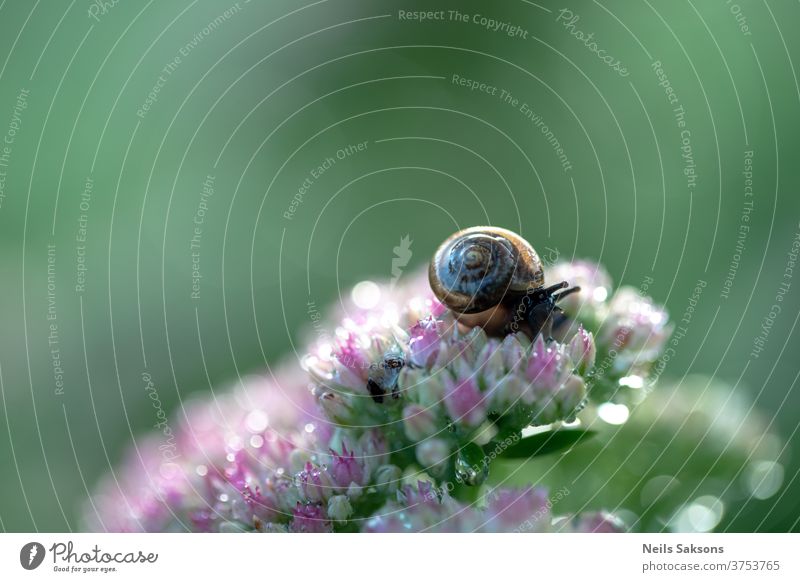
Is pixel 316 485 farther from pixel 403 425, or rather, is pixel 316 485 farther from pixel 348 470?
pixel 403 425

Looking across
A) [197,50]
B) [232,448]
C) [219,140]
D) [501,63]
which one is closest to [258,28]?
[197,50]

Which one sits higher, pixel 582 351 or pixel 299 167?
pixel 299 167

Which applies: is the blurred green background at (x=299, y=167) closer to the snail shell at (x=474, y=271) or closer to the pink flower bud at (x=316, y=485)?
the snail shell at (x=474, y=271)

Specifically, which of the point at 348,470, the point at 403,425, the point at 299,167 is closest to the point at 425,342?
the point at 403,425

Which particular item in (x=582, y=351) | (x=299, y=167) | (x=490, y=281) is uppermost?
(x=299, y=167)

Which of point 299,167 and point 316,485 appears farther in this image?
point 299,167
